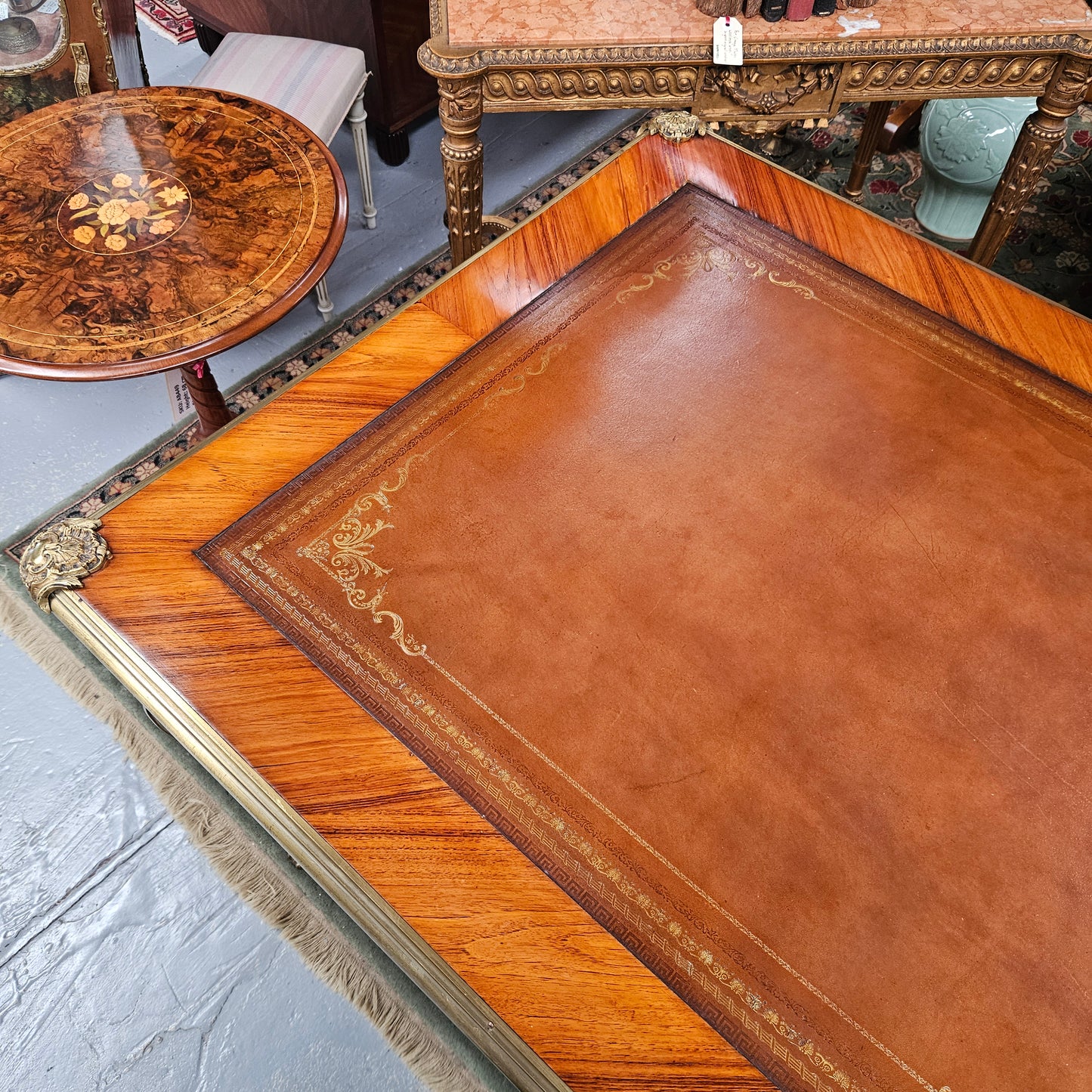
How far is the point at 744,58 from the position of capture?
1.95 meters

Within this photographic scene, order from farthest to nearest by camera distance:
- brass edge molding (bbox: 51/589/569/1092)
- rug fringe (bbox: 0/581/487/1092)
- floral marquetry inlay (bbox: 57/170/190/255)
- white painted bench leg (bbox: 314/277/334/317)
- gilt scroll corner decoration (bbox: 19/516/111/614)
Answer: white painted bench leg (bbox: 314/277/334/317)
floral marquetry inlay (bbox: 57/170/190/255)
rug fringe (bbox: 0/581/487/1092)
gilt scroll corner decoration (bbox: 19/516/111/614)
brass edge molding (bbox: 51/589/569/1092)

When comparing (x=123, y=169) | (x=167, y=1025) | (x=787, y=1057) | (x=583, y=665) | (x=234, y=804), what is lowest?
(x=167, y=1025)

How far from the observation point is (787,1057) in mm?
1036

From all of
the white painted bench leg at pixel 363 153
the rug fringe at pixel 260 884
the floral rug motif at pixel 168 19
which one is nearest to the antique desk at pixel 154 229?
the white painted bench leg at pixel 363 153

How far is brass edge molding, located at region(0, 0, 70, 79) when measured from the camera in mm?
2094

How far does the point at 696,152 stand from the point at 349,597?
1.22 meters

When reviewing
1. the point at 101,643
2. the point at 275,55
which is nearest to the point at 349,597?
the point at 101,643

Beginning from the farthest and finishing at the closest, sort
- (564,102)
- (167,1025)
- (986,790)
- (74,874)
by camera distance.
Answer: (564,102) < (74,874) < (167,1025) < (986,790)

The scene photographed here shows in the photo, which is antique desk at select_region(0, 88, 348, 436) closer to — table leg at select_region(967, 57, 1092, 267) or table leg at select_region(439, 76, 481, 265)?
table leg at select_region(439, 76, 481, 265)

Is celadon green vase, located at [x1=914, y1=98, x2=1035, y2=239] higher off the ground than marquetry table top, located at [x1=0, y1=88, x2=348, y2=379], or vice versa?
marquetry table top, located at [x1=0, y1=88, x2=348, y2=379]

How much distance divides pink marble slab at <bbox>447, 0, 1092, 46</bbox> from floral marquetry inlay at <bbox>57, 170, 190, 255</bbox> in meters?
0.65

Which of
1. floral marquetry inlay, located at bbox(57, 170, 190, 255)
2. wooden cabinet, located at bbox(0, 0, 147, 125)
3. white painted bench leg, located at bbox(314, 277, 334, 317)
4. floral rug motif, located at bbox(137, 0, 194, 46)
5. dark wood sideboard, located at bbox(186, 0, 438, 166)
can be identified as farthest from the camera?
floral rug motif, located at bbox(137, 0, 194, 46)

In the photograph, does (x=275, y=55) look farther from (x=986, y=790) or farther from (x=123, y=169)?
(x=986, y=790)

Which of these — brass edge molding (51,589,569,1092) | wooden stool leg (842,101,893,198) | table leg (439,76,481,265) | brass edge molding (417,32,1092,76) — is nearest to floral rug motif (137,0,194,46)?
table leg (439,76,481,265)
